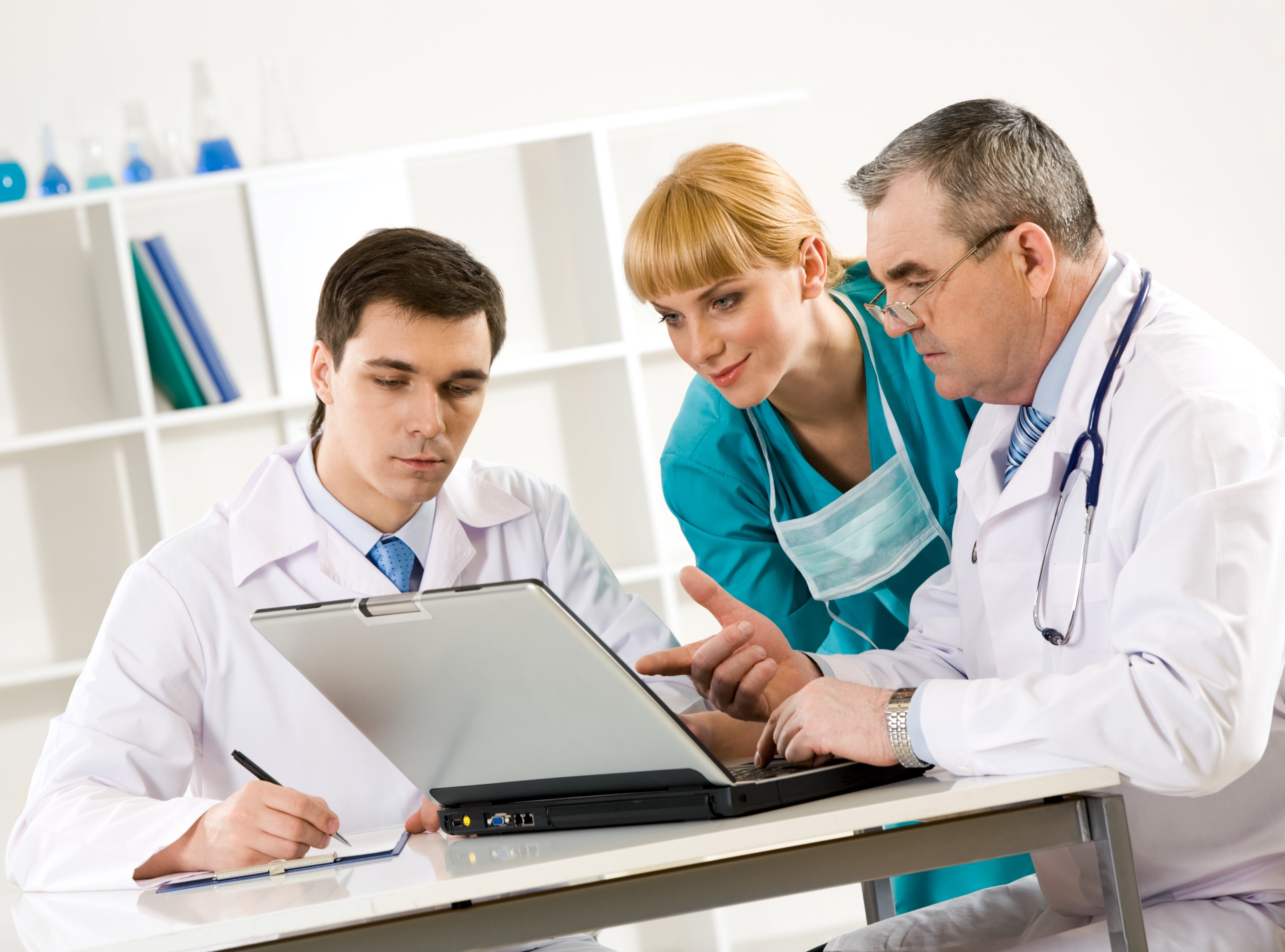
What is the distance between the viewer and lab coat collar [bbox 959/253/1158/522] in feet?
4.26

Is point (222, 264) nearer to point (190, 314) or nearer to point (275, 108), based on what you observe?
point (190, 314)

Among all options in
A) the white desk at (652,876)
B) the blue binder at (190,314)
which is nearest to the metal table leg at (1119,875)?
the white desk at (652,876)

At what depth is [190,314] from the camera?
9.89 ft

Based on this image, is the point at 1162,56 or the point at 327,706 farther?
the point at 1162,56

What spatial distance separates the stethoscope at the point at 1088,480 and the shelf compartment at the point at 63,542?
2468 mm

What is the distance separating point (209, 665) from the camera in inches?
63.1

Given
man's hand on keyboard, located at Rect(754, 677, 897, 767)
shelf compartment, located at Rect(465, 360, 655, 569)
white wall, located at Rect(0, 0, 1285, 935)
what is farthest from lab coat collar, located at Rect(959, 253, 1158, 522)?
white wall, located at Rect(0, 0, 1285, 935)

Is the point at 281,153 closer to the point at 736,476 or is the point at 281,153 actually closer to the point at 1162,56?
the point at 736,476

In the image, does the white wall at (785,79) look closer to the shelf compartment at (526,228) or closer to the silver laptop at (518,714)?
the shelf compartment at (526,228)

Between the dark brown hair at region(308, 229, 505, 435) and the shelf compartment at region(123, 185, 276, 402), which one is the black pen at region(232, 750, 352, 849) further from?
the shelf compartment at region(123, 185, 276, 402)

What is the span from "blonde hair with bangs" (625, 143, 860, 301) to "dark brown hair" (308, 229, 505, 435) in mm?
251

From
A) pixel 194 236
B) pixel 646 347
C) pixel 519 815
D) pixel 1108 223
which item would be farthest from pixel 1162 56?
pixel 519 815

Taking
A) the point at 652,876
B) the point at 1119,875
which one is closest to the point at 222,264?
the point at 652,876

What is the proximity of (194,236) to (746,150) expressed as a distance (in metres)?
1.82
